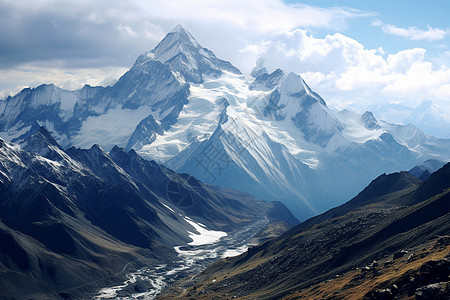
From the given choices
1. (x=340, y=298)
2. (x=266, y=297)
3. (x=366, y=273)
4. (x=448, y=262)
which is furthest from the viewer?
(x=266, y=297)

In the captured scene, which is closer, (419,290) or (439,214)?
(419,290)

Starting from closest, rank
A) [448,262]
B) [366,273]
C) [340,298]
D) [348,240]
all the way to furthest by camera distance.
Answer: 1. [448,262]
2. [340,298]
3. [366,273]
4. [348,240]

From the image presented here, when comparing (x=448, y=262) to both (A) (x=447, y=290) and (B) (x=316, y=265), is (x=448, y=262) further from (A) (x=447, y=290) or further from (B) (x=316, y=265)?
(B) (x=316, y=265)

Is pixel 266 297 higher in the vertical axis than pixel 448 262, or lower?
lower

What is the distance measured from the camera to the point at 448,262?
8594cm

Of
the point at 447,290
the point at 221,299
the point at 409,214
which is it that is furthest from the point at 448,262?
the point at 221,299

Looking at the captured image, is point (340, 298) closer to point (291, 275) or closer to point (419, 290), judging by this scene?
point (419, 290)

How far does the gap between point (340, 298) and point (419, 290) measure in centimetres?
3297

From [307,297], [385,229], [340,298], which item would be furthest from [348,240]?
[340,298]

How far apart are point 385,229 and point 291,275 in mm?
34530

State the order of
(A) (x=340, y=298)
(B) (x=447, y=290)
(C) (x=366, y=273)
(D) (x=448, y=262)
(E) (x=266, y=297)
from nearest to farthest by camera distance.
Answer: (B) (x=447, y=290) < (D) (x=448, y=262) < (A) (x=340, y=298) < (C) (x=366, y=273) < (E) (x=266, y=297)

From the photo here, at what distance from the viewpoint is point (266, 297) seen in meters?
165

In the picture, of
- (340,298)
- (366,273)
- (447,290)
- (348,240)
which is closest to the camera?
(447,290)

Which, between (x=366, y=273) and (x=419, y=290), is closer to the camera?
(x=419, y=290)
